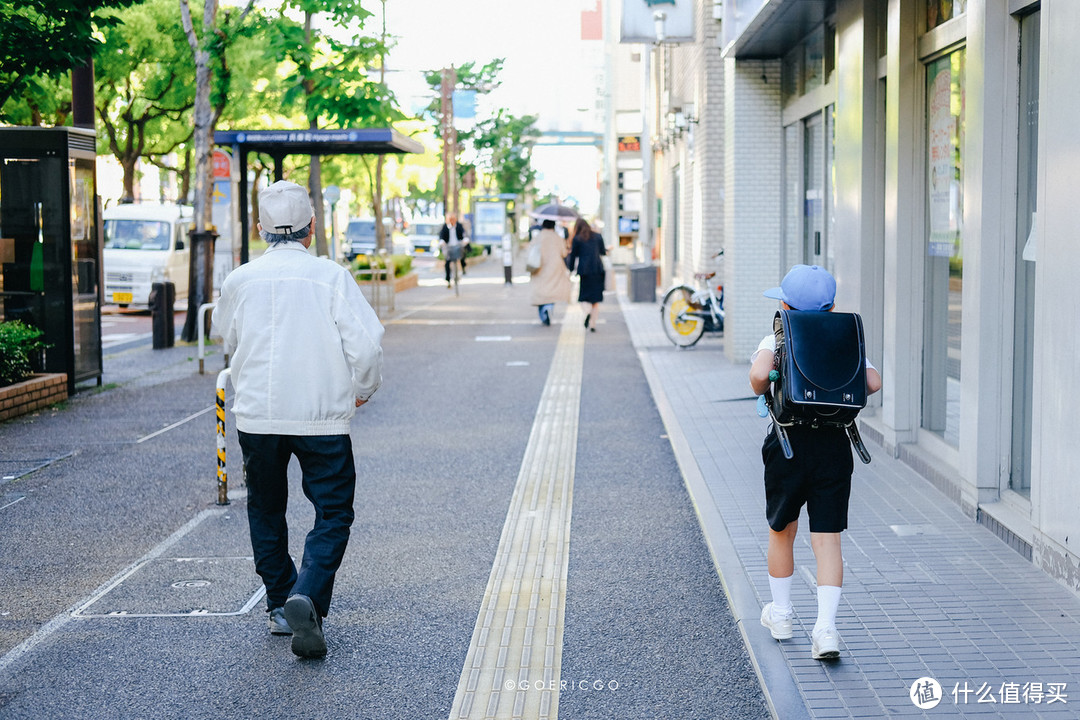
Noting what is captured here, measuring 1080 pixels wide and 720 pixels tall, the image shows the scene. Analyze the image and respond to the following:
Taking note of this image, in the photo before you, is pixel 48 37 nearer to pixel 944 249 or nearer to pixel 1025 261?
pixel 944 249

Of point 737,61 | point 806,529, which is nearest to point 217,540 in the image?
point 806,529

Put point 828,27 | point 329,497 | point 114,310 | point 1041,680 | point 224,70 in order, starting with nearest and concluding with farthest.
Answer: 1. point 1041,680
2. point 329,497
3. point 828,27
4. point 224,70
5. point 114,310

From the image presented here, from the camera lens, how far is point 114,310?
2823 cm

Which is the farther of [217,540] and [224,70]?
[224,70]

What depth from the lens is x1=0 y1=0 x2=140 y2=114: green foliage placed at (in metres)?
12.0

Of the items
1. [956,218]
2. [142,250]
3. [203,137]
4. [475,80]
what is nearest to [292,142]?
[203,137]

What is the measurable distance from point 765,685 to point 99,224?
37.7ft

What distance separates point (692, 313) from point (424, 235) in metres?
59.5

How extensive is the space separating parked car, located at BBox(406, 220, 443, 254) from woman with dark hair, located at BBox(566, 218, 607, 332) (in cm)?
5202

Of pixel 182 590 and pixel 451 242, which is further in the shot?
pixel 451 242

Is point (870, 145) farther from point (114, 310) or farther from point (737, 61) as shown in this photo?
point (114, 310)

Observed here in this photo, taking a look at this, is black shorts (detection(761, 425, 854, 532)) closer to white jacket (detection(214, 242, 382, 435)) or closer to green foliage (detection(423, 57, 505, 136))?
white jacket (detection(214, 242, 382, 435))

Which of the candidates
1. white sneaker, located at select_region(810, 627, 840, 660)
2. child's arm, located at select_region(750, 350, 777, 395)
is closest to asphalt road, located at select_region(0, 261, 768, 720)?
white sneaker, located at select_region(810, 627, 840, 660)

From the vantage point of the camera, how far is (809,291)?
494 centimetres
